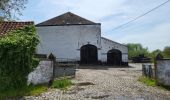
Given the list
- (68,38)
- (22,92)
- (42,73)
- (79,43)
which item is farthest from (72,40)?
(22,92)

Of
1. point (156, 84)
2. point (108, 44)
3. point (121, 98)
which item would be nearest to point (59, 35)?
point (108, 44)

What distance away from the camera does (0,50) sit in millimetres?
18125

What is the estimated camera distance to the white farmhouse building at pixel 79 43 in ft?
139

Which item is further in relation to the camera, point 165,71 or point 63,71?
point 63,71

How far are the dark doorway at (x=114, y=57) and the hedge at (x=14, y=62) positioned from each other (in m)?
25.3

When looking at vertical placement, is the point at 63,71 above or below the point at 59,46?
below

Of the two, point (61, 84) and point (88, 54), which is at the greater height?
point (88, 54)

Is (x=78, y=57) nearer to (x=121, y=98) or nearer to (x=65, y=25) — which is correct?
(x=65, y=25)

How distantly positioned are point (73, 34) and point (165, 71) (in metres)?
22.6

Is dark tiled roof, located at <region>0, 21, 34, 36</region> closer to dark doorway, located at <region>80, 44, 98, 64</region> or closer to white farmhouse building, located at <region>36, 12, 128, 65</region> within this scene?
white farmhouse building, located at <region>36, 12, 128, 65</region>

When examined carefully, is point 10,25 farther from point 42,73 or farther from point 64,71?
point 42,73

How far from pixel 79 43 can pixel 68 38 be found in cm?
154

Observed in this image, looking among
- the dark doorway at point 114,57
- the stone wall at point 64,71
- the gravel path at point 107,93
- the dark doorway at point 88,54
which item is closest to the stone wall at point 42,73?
the gravel path at point 107,93

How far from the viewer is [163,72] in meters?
21.4
